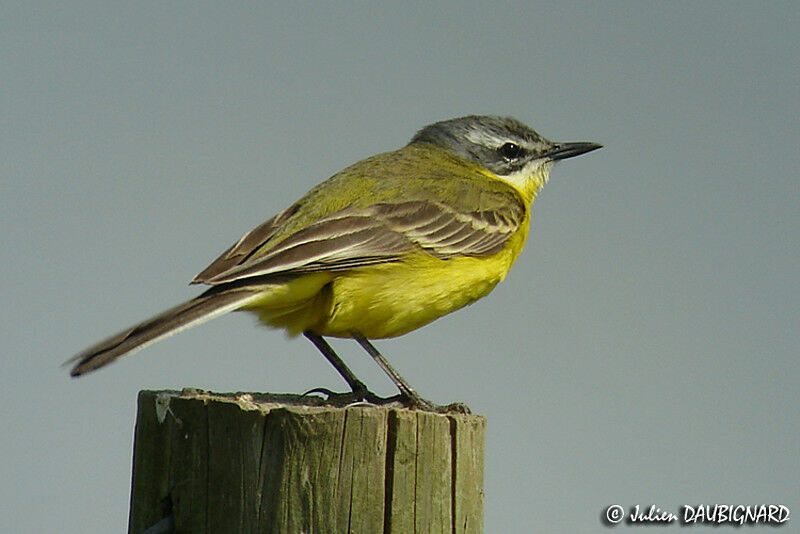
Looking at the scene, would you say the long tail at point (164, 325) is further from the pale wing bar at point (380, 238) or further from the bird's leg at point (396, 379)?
the bird's leg at point (396, 379)

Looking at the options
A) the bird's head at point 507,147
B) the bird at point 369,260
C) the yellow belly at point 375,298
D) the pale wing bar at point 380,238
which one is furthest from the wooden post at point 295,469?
the bird's head at point 507,147

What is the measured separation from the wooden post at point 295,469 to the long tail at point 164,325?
1.34 feet

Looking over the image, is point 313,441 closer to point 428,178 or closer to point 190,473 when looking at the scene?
point 190,473

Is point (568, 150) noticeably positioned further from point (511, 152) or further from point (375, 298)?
point (375, 298)

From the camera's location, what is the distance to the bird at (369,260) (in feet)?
17.3

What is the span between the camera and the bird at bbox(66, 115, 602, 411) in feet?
17.3

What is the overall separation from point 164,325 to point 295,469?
4.12 feet

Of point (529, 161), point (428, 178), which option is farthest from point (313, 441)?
point (529, 161)

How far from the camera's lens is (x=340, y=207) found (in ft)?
20.4

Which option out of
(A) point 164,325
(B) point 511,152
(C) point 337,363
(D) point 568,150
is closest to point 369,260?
(C) point 337,363

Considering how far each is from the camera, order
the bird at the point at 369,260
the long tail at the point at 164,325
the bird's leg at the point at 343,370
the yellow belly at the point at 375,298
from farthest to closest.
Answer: the bird's leg at the point at 343,370, the yellow belly at the point at 375,298, the bird at the point at 369,260, the long tail at the point at 164,325

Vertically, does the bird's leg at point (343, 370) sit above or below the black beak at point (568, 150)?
below

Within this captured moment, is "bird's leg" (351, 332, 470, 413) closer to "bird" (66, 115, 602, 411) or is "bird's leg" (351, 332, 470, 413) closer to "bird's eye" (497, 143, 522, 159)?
"bird" (66, 115, 602, 411)

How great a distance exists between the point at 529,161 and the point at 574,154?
1.33 feet
